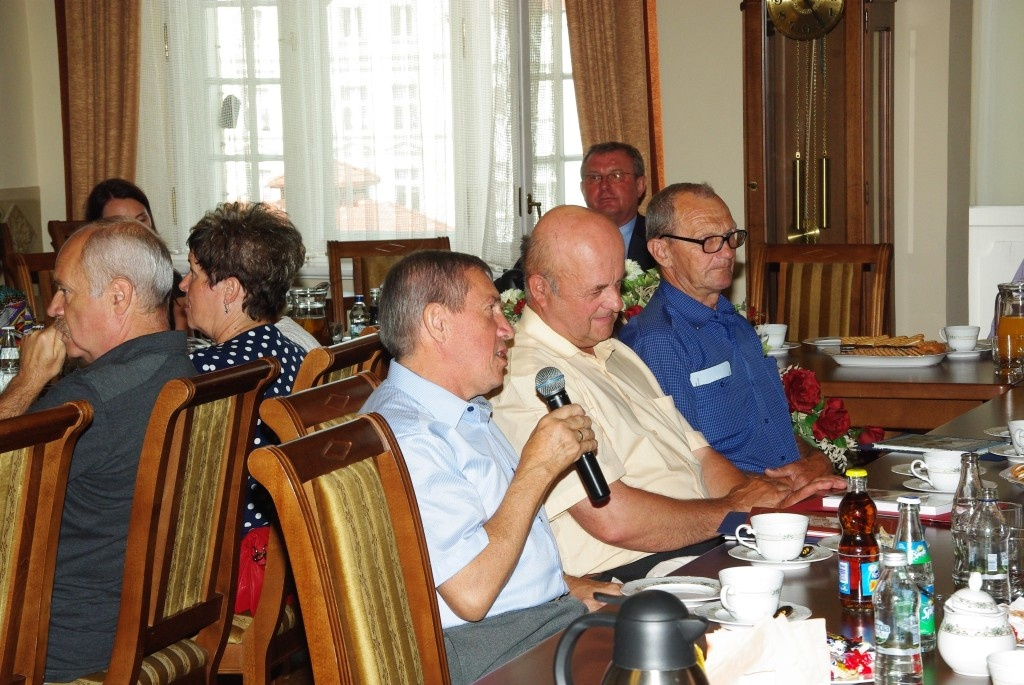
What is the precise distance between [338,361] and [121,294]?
17.3 inches

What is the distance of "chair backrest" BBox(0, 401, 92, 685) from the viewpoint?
1658 millimetres

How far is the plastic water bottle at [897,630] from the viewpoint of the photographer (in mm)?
1161

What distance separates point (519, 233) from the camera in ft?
19.7

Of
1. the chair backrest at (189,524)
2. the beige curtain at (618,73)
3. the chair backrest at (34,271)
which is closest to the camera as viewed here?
the chair backrest at (189,524)

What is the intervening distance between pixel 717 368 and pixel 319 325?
1588 millimetres

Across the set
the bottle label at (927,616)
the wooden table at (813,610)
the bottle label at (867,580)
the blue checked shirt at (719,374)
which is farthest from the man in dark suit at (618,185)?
the bottle label at (927,616)

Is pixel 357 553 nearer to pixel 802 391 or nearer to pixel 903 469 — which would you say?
pixel 903 469

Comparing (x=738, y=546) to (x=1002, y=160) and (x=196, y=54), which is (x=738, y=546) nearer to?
(x=1002, y=160)

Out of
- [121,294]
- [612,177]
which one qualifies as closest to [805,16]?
[612,177]

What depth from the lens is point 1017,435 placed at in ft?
7.21

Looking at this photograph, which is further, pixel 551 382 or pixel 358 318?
pixel 358 318

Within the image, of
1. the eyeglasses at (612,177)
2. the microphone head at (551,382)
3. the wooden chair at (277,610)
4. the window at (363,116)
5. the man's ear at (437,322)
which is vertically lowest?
the wooden chair at (277,610)

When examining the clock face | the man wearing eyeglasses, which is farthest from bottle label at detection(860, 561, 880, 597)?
the clock face

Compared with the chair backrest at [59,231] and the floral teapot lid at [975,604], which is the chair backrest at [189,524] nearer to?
the floral teapot lid at [975,604]
